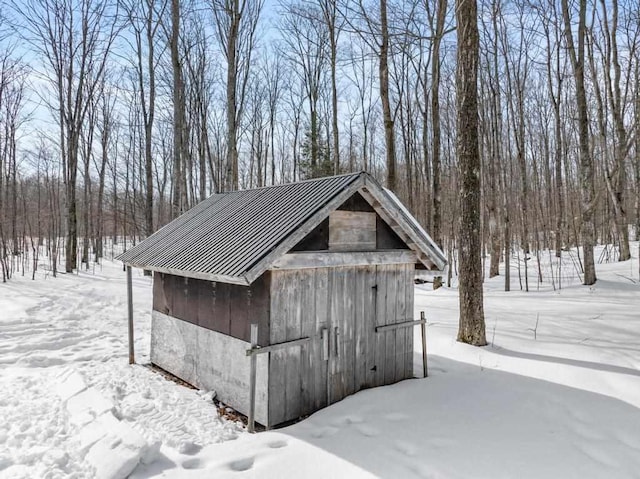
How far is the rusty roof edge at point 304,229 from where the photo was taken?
4.41 m

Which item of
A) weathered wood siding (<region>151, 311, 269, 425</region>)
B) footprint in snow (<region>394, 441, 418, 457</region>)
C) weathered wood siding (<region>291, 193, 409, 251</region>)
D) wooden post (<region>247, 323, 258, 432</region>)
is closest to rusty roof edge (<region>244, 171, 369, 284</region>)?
weathered wood siding (<region>291, 193, 409, 251</region>)

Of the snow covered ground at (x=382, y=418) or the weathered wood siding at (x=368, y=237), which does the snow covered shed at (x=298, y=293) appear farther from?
the snow covered ground at (x=382, y=418)

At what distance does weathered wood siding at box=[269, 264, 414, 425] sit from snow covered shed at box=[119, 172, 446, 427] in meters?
0.01

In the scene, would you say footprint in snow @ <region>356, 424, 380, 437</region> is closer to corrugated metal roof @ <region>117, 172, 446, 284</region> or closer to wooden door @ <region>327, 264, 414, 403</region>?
wooden door @ <region>327, 264, 414, 403</region>

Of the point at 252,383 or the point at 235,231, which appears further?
the point at 235,231

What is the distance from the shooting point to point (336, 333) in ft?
17.9

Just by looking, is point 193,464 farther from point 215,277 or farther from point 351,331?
point 351,331

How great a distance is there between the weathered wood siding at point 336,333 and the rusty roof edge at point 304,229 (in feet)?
1.43

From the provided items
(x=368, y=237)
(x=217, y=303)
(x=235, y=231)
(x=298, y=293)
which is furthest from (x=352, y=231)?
(x=217, y=303)

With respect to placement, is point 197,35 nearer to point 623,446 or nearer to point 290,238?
point 290,238

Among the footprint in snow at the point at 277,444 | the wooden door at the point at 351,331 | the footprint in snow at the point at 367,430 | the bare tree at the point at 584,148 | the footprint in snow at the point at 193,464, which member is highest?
the bare tree at the point at 584,148

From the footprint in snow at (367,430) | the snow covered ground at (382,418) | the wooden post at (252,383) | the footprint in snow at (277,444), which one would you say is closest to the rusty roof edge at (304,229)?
the wooden post at (252,383)

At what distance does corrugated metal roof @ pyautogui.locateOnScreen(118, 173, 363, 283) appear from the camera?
477 cm

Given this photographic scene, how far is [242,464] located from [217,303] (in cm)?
236
